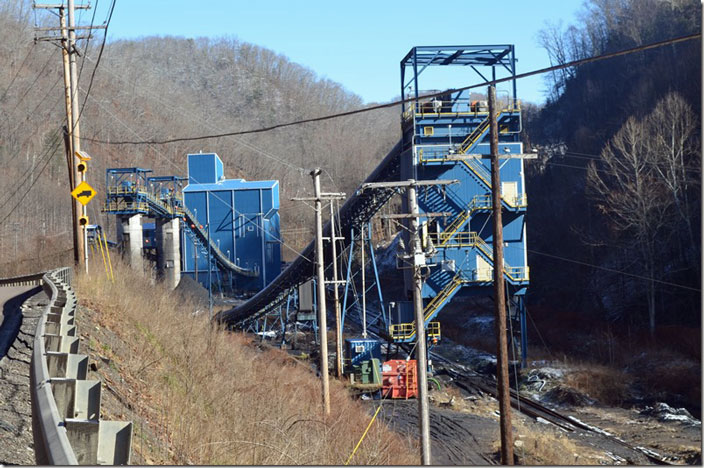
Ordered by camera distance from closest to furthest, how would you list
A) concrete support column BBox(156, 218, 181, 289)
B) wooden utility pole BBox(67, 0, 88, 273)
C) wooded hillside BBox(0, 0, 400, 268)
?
wooden utility pole BBox(67, 0, 88, 273)
concrete support column BBox(156, 218, 181, 289)
wooded hillside BBox(0, 0, 400, 268)

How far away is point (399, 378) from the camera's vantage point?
90.4ft

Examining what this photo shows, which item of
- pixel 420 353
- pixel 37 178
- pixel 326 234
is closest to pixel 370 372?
pixel 326 234

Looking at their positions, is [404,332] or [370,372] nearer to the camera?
[370,372]

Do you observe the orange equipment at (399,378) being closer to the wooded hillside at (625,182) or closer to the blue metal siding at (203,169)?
the wooded hillside at (625,182)

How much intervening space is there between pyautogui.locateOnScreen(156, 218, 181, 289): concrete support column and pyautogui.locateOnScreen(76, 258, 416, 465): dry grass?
19213 mm

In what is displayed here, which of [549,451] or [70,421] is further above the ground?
[70,421]

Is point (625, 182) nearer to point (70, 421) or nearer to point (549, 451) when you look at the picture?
point (549, 451)

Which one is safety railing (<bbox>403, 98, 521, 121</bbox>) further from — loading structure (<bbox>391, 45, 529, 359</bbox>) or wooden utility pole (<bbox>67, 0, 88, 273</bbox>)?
wooden utility pole (<bbox>67, 0, 88, 273</bbox>)

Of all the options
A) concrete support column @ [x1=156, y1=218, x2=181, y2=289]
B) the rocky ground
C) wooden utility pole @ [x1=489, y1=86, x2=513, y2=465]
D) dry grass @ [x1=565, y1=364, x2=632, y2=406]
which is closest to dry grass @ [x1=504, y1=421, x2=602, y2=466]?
wooden utility pole @ [x1=489, y1=86, x2=513, y2=465]

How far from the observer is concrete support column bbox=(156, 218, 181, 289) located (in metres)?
44.3

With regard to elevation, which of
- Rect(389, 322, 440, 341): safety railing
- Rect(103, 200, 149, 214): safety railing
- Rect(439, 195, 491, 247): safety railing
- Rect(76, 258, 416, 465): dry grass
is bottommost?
Rect(389, 322, 440, 341): safety railing

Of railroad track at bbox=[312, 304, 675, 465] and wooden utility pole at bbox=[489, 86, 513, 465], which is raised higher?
wooden utility pole at bbox=[489, 86, 513, 465]

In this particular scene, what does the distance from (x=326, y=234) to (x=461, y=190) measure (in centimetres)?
870

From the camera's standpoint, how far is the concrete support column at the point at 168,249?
4434cm
